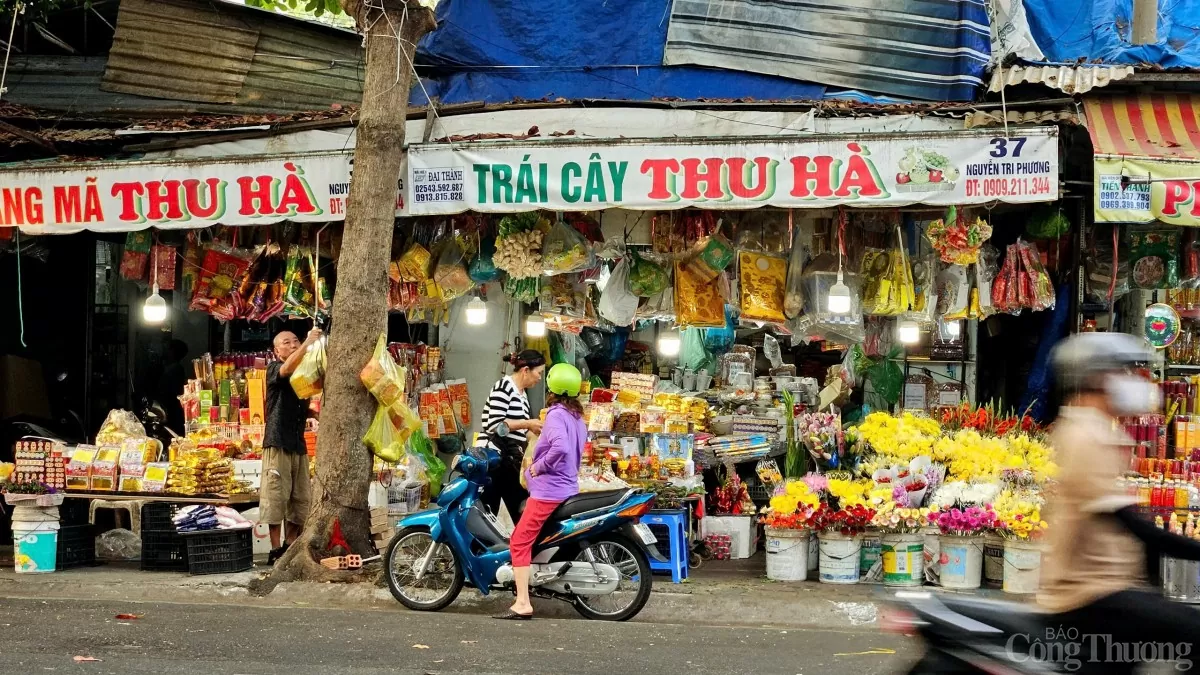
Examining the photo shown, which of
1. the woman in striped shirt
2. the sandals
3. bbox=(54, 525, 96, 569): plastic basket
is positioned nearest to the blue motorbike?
the sandals

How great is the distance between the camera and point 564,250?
10.5m

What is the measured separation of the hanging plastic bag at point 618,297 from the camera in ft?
35.9

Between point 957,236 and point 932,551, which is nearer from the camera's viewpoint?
point 932,551

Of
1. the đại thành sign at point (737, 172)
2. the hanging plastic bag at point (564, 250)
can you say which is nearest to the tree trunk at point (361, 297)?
the đại thành sign at point (737, 172)

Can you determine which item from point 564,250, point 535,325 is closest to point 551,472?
point 564,250

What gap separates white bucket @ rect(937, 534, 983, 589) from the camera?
376 inches

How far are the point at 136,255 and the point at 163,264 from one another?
0.30m

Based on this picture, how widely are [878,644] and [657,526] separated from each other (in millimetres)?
2643

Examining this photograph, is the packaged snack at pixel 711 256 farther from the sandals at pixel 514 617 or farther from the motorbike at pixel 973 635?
the motorbike at pixel 973 635

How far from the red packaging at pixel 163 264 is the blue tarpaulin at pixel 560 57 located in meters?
2.82

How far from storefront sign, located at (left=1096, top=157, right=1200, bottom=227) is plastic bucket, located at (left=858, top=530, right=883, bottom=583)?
304 centimetres

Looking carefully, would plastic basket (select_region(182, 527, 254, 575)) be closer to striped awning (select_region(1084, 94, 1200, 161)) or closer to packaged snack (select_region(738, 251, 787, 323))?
packaged snack (select_region(738, 251, 787, 323))

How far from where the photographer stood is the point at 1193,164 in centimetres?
941

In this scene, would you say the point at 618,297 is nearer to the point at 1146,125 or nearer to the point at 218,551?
the point at 218,551
